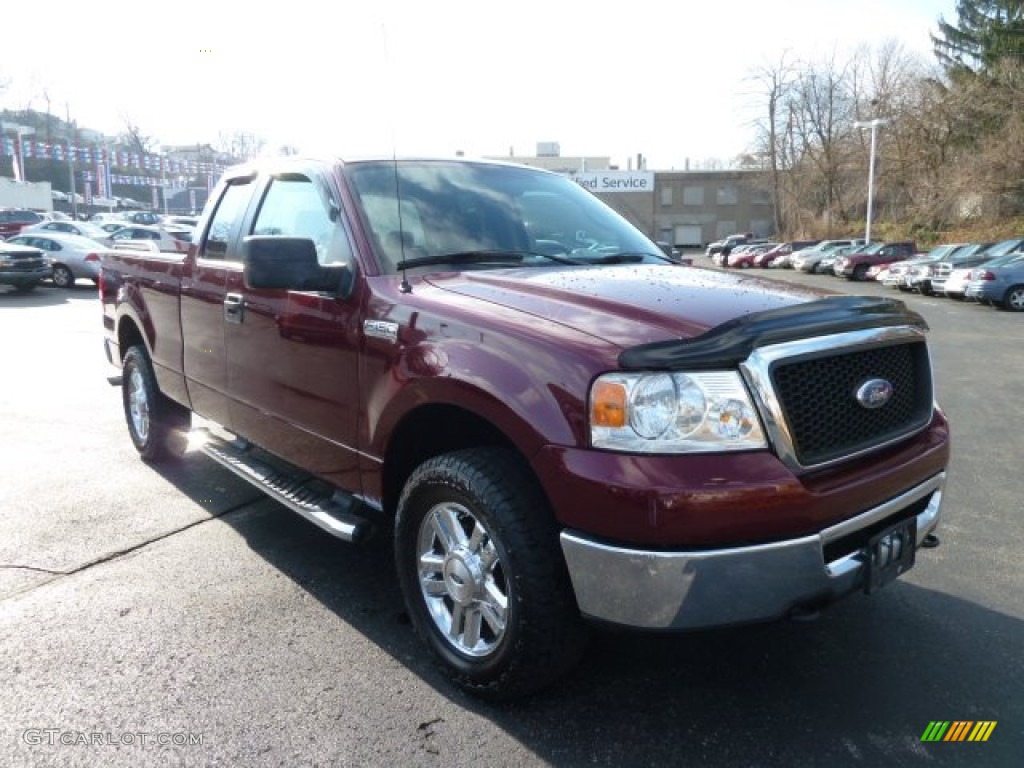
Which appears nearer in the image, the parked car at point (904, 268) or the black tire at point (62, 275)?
the black tire at point (62, 275)

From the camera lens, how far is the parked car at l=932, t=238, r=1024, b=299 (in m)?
20.1

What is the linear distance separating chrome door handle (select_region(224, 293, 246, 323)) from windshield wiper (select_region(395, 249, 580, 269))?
3.67ft

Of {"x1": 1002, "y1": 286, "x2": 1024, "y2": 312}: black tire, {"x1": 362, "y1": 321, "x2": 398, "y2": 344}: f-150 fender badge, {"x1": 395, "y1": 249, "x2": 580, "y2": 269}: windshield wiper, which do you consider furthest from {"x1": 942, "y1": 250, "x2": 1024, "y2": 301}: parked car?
{"x1": 362, "y1": 321, "x2": 398, "y2": 344}: f-150 fender badge

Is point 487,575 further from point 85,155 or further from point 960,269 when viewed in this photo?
point 85,155

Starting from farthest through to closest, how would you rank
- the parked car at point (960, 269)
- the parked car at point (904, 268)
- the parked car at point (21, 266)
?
the parked car at point (904, 268) < the parked car at point (960, 269) < the parked car at point (21, 266)

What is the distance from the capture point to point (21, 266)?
18.9 metres

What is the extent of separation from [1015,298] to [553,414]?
1990cm

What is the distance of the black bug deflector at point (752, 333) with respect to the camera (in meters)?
2.29

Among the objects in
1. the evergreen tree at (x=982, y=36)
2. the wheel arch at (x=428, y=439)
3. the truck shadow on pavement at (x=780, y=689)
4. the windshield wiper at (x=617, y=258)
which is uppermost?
the evergreen tree at (x=982, y=36)

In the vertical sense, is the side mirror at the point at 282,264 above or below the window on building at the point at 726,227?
below

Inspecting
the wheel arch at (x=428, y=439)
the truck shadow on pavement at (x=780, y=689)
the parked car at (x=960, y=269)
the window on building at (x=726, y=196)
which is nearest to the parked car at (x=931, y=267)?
the parked car at (x=960, y=269)

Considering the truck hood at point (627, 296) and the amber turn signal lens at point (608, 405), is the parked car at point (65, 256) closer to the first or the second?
the truck hood at point (627, 296)

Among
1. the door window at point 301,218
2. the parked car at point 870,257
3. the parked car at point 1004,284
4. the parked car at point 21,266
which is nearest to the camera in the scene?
the door window at point 301,218

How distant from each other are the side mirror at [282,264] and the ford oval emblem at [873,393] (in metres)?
2.02
